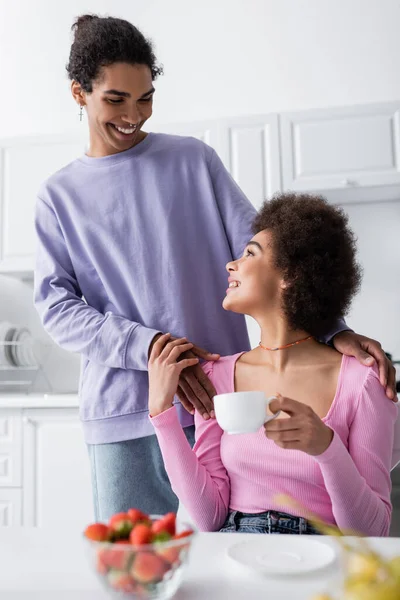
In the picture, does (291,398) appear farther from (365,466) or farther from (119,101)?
(119,101)

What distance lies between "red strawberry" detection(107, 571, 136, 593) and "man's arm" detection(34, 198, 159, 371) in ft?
2.10

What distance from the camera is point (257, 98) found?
10.4 feet

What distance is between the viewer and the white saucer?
729 mm

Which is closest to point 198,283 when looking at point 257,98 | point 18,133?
point 257,98

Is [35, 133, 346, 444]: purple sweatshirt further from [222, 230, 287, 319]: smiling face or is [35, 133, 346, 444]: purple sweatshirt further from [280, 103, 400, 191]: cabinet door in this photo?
[280, 103, 400, 191]: cabinet door

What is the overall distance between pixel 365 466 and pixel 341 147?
185 cm

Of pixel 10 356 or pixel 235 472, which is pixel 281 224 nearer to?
pixel 235 472

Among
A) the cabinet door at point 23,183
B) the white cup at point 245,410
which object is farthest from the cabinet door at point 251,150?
the white cup at point 245,410

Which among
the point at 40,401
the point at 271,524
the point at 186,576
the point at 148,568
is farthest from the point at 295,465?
the point at 40,401

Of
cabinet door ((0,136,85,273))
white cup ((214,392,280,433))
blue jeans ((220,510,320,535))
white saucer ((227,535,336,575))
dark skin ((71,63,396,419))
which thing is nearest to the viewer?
white saucer ((227,535,336,575))

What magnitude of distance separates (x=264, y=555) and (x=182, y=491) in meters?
0.40

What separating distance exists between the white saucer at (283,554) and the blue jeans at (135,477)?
1.79 feet

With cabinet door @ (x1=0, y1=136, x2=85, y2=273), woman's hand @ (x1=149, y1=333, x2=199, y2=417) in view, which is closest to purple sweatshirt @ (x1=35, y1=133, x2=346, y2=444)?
woman's hand @ (x1=149, y1=333, x2=199, y2=417)

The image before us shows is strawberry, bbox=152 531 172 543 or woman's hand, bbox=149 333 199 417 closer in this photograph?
strawberry, bbox=152 531 172 543
